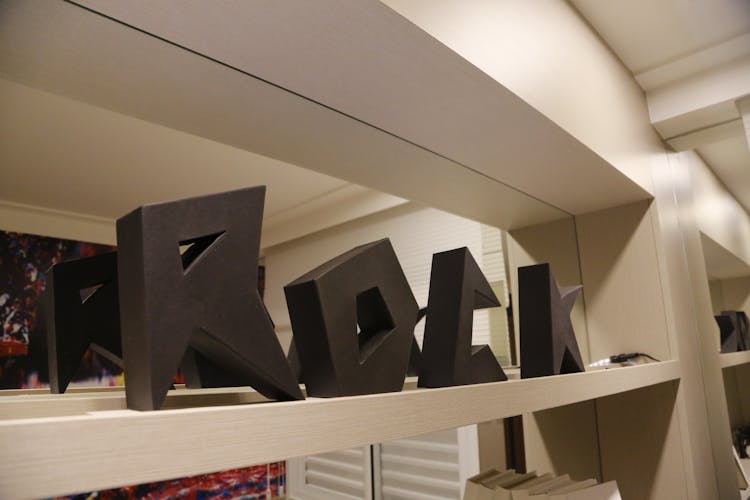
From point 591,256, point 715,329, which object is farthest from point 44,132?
point 715,329

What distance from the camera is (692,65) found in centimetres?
148

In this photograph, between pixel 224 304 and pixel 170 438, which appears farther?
pixel 224 304

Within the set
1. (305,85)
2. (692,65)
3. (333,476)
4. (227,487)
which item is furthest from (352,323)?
(227,487)

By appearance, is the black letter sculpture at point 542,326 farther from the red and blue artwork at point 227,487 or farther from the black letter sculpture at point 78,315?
the red and blue artwork at point 227,487

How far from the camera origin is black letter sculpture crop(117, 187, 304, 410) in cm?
44

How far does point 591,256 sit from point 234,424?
1.50m

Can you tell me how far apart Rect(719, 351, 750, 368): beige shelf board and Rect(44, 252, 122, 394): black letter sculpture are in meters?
1.75

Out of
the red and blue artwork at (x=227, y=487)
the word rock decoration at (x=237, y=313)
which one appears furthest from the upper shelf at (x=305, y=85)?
the red and blue artwork at (x=227, y=487)

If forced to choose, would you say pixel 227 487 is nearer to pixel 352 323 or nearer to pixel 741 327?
pixel 741 327

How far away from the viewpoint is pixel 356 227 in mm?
2080

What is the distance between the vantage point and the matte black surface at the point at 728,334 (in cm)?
163

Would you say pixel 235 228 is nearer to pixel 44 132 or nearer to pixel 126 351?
pixel 126 351

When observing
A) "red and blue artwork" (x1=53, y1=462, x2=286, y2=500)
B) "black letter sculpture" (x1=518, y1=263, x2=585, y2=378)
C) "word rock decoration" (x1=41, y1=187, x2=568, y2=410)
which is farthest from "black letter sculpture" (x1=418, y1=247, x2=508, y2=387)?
"red and blue artwork" (x1=53, y1=462, x2=286, y2=500)

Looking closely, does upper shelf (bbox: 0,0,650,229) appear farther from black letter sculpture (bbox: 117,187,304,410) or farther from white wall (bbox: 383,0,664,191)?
black letter sculpture (bbox: 117,187,304,410)
